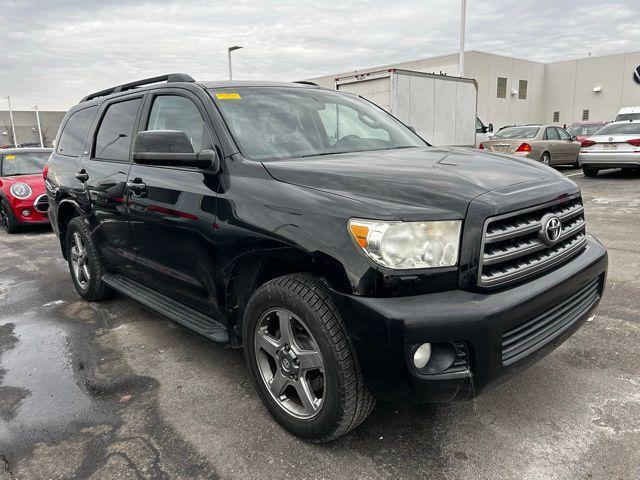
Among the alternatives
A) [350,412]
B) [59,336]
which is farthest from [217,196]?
[59,336]

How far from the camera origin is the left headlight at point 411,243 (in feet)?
6.74

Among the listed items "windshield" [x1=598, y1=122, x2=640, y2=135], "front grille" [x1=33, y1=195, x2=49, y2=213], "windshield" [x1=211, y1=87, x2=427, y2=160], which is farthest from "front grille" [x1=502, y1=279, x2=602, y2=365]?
"windshield" [x1=598, y1=122, x2=640, y2=135]

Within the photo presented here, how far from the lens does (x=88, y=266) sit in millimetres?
4605

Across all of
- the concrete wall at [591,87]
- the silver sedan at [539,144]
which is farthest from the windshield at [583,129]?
the concrete wall at [591,87]

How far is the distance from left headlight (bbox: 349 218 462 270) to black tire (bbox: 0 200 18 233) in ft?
28.7

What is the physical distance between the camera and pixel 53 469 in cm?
237

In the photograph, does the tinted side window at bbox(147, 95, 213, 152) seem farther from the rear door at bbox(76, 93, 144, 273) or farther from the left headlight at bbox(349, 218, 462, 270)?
the left headlight at bbox(349, 218, 462, 270)

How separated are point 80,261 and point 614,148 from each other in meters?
12.4

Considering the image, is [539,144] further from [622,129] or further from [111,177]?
[111,177]

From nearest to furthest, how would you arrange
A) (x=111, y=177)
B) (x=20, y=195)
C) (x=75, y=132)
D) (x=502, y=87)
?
1. (x=111, y=177)
2. (x=75, y=132)
3. (x=20, y=195)
4. (x=502, y=87)

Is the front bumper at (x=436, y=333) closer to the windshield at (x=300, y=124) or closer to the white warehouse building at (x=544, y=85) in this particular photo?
the windshield at (x=300, y=124)

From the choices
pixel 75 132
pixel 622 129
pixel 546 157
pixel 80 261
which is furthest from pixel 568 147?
pixel 80 261

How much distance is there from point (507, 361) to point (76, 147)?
4.34 meters

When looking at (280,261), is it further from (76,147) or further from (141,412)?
(76,147)
